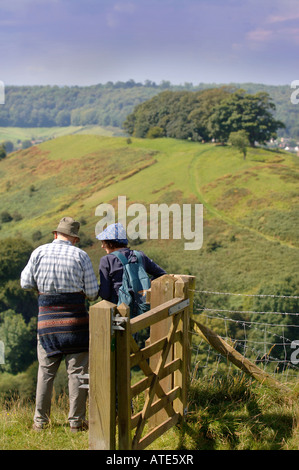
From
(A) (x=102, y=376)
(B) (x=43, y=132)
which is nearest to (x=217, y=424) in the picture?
(A) (x=102, y=376)

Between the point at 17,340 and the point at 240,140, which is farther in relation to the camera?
the point at 240,140

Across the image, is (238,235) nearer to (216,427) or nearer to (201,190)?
(201,190)

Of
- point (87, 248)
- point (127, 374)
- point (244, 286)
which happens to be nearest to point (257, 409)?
point (127, 374)

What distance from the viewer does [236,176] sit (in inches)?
3039

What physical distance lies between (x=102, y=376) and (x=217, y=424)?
1.09 metres

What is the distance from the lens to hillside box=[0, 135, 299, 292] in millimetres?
59594

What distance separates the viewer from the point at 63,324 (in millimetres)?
3408

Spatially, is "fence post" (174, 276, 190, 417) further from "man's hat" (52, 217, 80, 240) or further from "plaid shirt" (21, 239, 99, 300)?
"man's hat" (52, 217, 80, 240)

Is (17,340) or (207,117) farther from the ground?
(207,117)

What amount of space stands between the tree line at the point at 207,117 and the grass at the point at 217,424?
3133 inches

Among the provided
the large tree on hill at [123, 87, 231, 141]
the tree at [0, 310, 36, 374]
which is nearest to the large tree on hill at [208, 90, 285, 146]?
the large tree on hill at [123, 87, 231, 141]

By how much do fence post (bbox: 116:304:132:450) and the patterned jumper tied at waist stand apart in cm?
73

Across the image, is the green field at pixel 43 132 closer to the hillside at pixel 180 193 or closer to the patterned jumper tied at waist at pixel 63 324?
the hillside at pixel 180 193

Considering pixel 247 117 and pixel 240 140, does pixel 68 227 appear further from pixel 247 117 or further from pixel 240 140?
pixel 247 117
